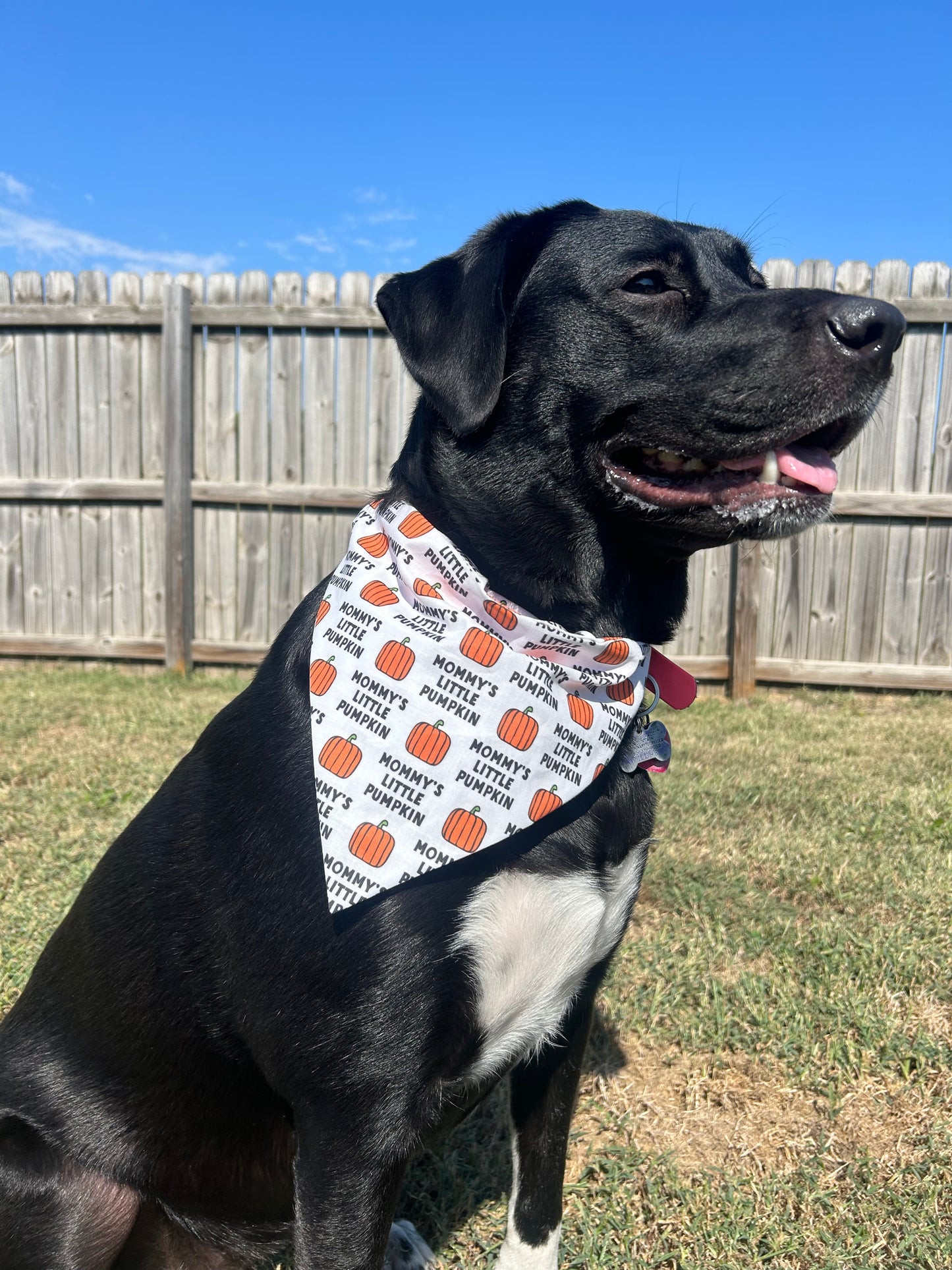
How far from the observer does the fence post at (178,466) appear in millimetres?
6344

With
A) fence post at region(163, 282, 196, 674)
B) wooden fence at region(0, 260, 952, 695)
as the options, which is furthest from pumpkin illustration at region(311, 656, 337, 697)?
fence post at region(163, 282, 196, 674)

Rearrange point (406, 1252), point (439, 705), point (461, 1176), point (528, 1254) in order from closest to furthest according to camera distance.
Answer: point (439, 705)
point (528, 1254)
point (406, 1252)
point (461, 1176)

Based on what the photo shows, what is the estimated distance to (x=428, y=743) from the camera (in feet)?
5.07

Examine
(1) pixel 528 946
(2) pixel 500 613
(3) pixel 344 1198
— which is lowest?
(3) pixel 344 1198

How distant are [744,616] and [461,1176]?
15.7 feet

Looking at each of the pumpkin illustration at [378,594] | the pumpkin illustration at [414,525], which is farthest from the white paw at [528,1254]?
the pumpkin illustration at [414,525]

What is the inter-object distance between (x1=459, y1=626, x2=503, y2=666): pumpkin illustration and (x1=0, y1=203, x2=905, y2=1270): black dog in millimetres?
101

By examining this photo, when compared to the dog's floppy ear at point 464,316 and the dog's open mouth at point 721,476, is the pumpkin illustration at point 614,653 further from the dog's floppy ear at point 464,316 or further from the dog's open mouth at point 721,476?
the dog's floppy ear at point 464,316

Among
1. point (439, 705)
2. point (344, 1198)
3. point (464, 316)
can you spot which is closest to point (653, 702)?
point (439, 705)

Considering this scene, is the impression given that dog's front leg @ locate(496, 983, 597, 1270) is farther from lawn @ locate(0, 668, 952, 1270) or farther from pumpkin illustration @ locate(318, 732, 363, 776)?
pumpkin illustration @ locate(318, 732, 363, 776)

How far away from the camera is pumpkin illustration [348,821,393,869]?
1.36 meters

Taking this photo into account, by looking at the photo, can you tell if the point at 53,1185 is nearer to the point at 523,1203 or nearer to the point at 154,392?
the point at 523,1203

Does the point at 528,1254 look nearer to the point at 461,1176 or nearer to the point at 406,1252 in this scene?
the point at 406,1252

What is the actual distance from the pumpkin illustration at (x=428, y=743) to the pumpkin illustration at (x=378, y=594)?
0.76 feet
